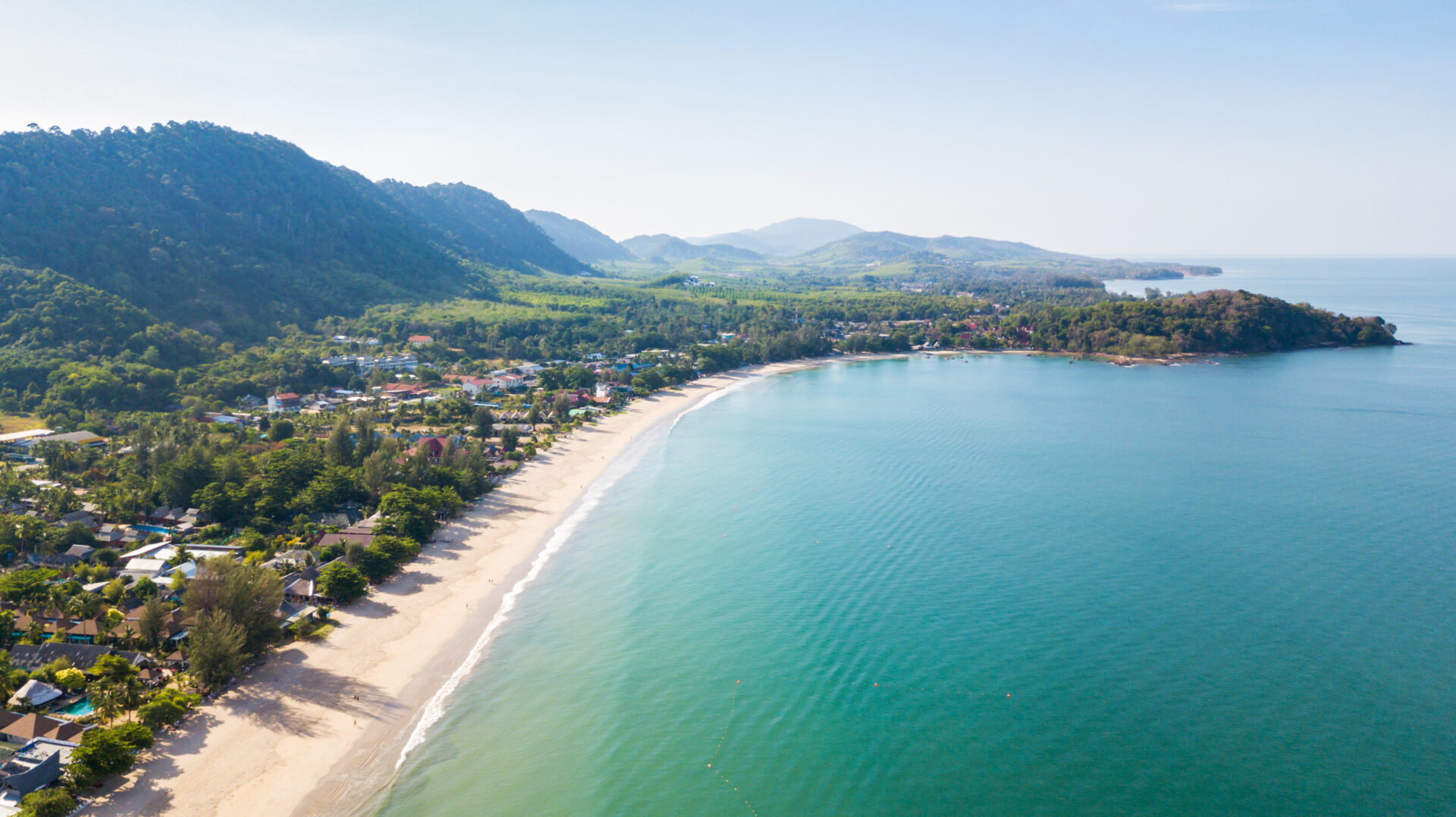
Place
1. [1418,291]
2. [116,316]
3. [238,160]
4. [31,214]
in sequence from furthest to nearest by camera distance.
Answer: [1418,291] < [238,160] < [31,214] < [116,316]

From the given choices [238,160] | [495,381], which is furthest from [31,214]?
[495,381]

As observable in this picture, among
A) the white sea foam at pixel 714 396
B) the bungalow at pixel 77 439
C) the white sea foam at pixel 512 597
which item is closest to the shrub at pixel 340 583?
the white sea foam at pixel 512 597

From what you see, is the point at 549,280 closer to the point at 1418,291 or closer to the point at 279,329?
the point at 279,329

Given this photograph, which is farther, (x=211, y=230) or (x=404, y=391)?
(x=211, y=230)

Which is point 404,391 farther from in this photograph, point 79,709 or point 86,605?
point 79,709

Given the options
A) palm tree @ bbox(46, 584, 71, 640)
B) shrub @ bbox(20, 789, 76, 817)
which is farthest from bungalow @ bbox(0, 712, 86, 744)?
palm tree @ bbox(46, 584, 71, 640)

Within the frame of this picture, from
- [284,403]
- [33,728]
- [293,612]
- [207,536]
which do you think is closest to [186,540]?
[207,536]
